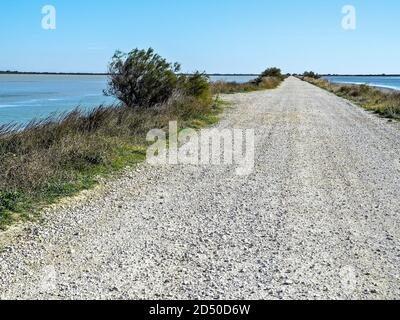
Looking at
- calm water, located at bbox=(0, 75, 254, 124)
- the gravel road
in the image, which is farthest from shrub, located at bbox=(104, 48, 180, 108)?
the gravel road

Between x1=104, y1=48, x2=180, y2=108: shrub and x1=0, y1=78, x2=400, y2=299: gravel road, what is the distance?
32.1 feet

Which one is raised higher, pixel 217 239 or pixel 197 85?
pixel 197 85

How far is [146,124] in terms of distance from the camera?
14.6 metres

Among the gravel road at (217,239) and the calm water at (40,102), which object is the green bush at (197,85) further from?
the gravel road at (217,239)

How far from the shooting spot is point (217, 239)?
5793mm

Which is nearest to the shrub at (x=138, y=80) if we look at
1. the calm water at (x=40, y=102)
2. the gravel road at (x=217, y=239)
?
the calm water at (x=40, y=102)

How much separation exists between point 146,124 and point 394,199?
8.43 metres

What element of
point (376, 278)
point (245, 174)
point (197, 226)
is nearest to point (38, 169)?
point (197, 226)

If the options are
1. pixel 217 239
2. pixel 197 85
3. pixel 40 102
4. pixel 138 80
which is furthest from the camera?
pixel 40 102

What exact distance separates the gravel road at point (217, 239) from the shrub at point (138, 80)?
978 centimetres

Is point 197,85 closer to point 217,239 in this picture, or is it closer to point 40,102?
point 40,102

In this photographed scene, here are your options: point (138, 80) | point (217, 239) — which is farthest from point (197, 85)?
point (217, 239)

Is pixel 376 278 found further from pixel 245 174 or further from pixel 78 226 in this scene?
pixel 245 174

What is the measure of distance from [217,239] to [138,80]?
14322mm
